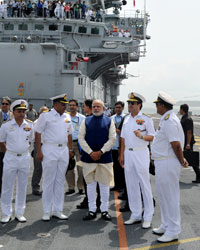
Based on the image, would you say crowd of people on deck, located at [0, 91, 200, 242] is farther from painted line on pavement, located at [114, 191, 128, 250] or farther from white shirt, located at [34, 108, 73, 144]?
painted line on pavement, located at [114, 191, 128, 250]

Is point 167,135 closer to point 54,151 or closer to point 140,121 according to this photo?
point 140,121

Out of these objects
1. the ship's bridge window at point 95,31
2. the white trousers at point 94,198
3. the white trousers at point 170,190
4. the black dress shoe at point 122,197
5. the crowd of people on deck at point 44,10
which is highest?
the crowd of people on deck at point 44,10

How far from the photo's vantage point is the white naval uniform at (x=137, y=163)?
234 inches

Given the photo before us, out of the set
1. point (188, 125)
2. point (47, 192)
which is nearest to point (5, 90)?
point (188, 125)

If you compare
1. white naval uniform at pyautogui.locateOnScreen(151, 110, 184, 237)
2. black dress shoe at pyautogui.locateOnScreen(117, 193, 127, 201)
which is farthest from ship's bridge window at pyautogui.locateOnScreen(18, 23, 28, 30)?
white naval uniform at pyautogui.locateOnScreen(151, 110, 184, 237)

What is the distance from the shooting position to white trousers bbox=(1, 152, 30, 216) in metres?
6.00

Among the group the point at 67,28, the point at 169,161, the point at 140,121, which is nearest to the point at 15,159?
the point at 140,121

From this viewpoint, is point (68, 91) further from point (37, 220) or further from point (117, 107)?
point (37, 220)

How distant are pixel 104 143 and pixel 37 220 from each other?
65.9 inches

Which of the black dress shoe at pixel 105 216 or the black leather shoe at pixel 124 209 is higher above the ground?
the black dress shoe at pixel 105 216

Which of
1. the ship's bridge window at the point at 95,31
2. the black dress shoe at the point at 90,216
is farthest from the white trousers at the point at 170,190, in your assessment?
the ship's bridge window at the point at 95,31

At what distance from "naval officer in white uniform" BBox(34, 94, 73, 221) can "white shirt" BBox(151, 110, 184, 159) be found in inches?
68.4

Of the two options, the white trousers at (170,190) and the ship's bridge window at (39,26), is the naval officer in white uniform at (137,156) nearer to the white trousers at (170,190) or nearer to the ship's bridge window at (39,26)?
the white trousers at (170,190)

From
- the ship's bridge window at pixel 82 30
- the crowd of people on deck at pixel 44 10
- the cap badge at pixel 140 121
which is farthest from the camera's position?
the ship's bridge window at pixel 82 30
